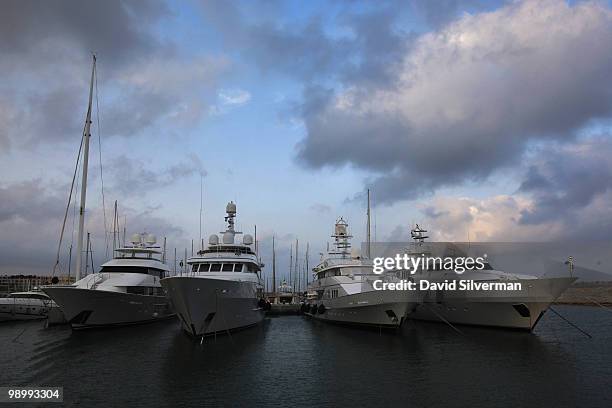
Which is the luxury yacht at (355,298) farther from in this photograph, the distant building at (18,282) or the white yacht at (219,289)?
the distant building at (18,282)

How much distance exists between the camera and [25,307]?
4769 centimetres

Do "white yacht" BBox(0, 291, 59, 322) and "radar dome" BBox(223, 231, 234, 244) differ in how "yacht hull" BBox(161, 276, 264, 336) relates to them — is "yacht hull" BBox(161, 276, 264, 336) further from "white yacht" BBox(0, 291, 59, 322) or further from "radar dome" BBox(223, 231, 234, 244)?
"white yacht" BBox(0, 291, 59, 322)

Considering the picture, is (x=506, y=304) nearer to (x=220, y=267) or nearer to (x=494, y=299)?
(x=494, y=299)

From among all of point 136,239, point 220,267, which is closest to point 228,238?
point 220,267

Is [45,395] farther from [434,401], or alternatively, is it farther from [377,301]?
[377,301]

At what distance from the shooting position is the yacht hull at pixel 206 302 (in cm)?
2652

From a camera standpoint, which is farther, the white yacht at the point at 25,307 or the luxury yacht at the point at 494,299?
the white yacht at the point at 25,307

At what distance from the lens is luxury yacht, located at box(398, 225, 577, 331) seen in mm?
32031

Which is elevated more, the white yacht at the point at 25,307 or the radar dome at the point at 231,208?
the radar dome at the point at 231,208

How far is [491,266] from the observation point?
3925cm

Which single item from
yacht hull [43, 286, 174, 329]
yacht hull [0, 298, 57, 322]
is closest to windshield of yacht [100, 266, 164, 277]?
yacht hull [43, 286, 174, 329]

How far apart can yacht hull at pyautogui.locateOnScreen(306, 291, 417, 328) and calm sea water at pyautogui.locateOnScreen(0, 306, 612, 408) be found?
4.29 ft

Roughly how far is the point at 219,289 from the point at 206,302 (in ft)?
4.05

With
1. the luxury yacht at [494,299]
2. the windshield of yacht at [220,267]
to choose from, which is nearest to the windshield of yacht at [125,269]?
the windshield of yacht at [220,267]
